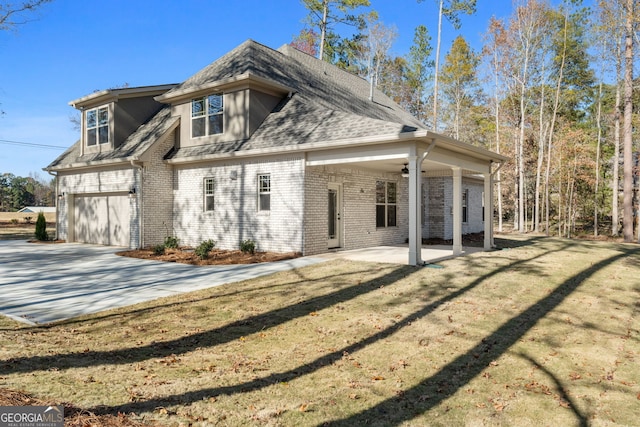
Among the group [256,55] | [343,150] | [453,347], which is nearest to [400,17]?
[256,55]

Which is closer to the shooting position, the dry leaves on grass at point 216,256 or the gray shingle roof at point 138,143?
the dry leaves on grass at point 216,256

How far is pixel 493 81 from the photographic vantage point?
27.3m

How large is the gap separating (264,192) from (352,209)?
3.06 m

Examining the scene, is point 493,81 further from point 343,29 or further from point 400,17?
point 343,29

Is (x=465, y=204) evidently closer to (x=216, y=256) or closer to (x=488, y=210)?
(x=488, y=210)

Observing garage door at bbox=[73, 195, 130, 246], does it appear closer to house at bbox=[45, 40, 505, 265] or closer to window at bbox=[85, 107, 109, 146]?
house at bbox=[45, 40, 505, 265]

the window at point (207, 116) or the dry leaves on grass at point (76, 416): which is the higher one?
the window at point (207, 116)

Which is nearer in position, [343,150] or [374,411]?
[374,411]

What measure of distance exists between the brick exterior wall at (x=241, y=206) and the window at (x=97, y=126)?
A: 4423 mm

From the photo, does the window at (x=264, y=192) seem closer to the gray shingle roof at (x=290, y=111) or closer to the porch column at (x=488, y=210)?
the gray shingle roof at (x=290, y=111)

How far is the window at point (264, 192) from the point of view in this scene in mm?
13148

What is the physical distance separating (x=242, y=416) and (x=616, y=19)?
24327mm

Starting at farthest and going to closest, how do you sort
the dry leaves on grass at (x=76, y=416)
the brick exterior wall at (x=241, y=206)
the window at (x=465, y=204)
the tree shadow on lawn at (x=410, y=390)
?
the window at (x=465, y=204)
the brick exterior wall at (x=241, y=206)
the tree shadow on lawn at (x=410, y=390)
the dry leaves on grass at (x=76, y=416)

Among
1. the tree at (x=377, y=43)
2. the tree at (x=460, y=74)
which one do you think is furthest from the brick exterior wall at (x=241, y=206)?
the tree at (x=460, y=74)
